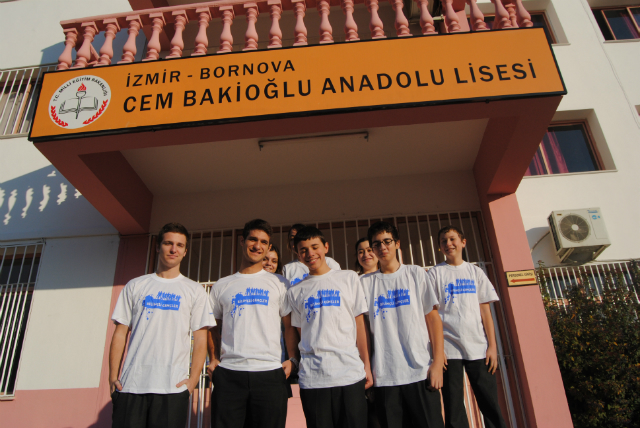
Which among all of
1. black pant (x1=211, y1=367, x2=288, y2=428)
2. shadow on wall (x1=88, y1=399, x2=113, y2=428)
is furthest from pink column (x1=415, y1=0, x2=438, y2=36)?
shadow on wall (x1=88, y1=399, x2=113, y2=428)

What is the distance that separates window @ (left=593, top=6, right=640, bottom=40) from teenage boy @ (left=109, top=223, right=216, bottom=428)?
6.90 meters

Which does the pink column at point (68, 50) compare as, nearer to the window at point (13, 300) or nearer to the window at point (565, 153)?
the window at point (13, 300)

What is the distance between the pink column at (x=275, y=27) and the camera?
3795mm

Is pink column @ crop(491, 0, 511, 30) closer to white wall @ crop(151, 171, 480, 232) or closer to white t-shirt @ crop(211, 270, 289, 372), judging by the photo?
white wall @ crop(151, 171, 480, 232)

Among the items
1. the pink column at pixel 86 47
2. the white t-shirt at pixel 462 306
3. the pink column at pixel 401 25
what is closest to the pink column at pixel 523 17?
the pink column at pixel 401 25

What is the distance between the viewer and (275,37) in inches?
150

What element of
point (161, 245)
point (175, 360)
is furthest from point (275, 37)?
point (175, 360)

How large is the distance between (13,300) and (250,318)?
13.3 ft

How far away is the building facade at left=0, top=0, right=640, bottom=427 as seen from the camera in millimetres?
3449

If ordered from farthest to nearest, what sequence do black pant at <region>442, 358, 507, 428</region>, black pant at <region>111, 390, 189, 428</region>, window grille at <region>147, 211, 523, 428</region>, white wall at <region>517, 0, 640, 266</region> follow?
white wall at <region>517, 0, 640, 266</region>, window grille at <region>147, 211, 523, 428</region>, black pant at <region>442, 358, 507, 428</region>, black pant at <region>111, 390, 189, 428</region>

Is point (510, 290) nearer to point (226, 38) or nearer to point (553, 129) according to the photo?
point (553, 129)

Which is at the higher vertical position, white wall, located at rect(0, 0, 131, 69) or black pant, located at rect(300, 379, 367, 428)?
white wall, located at rect(0, 0, 131, 69)

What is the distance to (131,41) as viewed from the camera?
3938 mm

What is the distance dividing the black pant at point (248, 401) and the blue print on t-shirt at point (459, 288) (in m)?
1.44
